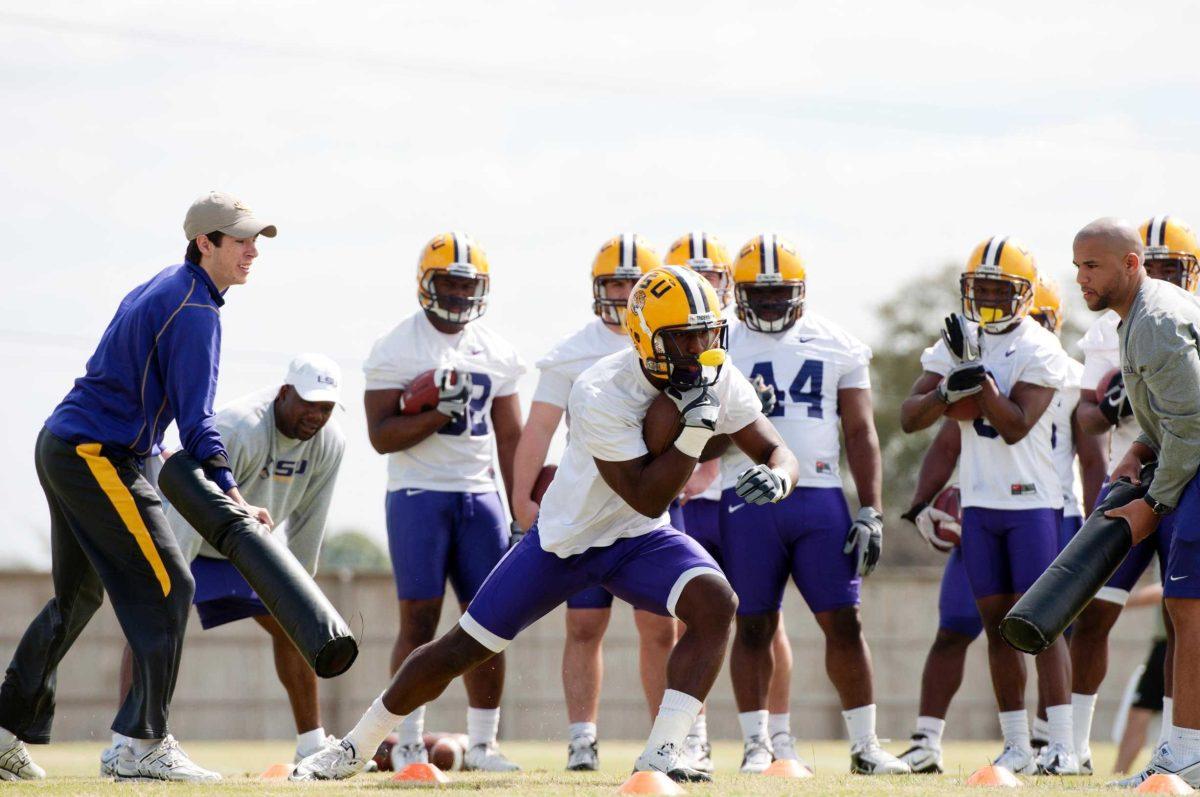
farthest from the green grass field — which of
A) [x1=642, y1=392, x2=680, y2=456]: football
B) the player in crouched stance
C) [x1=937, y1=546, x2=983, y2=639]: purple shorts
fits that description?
[x1=937, y1=546, x2=983, y2=639]: purple shorts

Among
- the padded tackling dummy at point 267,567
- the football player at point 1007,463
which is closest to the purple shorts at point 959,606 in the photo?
the football player at point 1007,463

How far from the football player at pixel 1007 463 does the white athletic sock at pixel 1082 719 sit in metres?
0.27

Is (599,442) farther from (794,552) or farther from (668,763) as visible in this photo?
(794,552)

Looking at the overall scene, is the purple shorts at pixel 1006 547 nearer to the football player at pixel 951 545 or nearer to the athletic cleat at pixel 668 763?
the football player at pixel 951 545

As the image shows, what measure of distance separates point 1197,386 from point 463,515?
3.98m

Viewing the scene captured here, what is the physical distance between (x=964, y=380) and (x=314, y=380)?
3.36 m

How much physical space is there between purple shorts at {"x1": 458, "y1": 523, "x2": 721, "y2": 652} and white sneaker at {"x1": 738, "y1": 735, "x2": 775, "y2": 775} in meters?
1.90

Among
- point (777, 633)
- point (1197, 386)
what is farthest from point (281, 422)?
point (1197, 386)

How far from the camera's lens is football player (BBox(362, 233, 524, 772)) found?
867cm

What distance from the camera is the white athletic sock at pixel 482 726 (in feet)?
28.8

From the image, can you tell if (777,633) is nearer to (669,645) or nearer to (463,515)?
(669,645)

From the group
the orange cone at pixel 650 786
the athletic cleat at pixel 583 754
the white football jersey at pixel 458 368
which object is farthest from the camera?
the white football jersey at pixel 458 368

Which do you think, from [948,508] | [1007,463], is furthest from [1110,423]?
[948,508]

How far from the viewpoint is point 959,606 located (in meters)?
8.99
